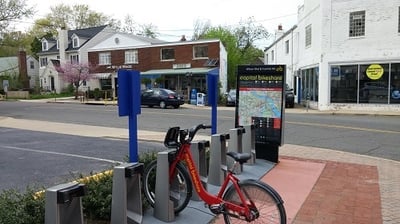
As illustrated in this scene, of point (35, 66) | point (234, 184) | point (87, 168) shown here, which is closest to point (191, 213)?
point (234, 184)

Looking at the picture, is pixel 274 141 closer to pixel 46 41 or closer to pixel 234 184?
pixel 234 184

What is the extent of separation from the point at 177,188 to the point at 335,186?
323 centimetres

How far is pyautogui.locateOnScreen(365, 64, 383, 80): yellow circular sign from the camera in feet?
78.2

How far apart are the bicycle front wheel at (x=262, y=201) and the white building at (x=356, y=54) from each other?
73.1ft

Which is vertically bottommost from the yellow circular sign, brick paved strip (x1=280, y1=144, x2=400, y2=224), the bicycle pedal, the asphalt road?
brick paved strip (x1=280, y1=144, x2=400, y2=224)

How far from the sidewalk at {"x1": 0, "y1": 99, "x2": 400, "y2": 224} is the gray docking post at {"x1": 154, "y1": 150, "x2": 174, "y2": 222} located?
34 cm

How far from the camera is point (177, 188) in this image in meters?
4.88

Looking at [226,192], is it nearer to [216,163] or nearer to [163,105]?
[216,163]

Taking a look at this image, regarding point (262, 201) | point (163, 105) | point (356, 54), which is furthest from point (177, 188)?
point (163, 105)

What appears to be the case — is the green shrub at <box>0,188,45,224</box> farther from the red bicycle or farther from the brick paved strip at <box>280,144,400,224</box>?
the brick paved strip at <box>280,144,400,224</box>

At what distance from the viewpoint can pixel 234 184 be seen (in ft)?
13.9

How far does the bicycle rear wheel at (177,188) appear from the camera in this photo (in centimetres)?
478

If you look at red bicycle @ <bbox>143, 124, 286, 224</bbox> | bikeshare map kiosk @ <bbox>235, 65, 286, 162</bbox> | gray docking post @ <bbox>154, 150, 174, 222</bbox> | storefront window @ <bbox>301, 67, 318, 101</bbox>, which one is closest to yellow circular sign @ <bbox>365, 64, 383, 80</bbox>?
storefront window @ <bbox>301, 67, 318, 101</bbox>

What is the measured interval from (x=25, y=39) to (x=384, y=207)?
71453 millimetres
